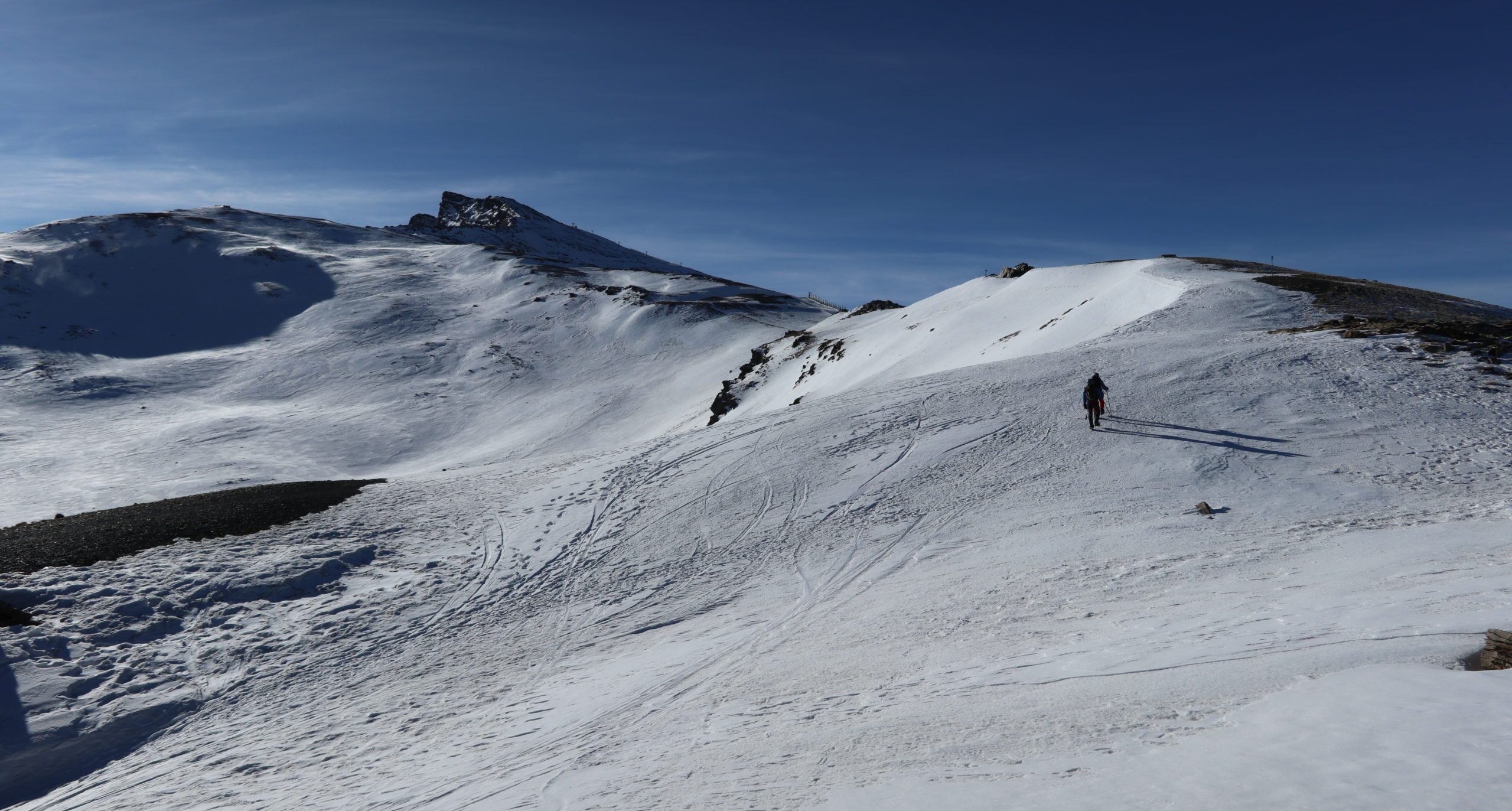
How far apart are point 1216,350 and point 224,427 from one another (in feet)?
187

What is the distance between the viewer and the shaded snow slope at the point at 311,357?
162 feet

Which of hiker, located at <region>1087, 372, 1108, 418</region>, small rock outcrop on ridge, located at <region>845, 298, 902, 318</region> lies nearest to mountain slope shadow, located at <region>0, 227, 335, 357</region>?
small rock outcrop on ridge, located at <region>845, 298, 902, 318</region>

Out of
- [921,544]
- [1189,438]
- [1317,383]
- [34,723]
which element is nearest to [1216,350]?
Answer: [1317,383]

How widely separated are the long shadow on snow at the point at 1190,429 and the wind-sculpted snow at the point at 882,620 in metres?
0.13

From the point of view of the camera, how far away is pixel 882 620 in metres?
13.8

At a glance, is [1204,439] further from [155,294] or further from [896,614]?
[155,294]

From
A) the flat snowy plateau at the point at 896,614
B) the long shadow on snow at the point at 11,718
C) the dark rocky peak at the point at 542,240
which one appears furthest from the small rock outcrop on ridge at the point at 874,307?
the dark rocky peak at the point at 542,240

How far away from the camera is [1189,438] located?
68.1 ft

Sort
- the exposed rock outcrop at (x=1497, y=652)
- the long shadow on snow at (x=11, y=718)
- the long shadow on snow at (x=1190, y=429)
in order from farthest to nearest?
the long shadow on snow at (x=1190, y=429) < the long shadow on snow at (x=11, y=718) < the exposed rock outcrop at (x=1497, y=652)

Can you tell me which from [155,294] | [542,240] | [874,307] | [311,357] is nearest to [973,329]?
[874,307]

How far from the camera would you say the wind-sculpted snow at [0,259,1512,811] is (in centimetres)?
810

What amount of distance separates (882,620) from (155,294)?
326 ft

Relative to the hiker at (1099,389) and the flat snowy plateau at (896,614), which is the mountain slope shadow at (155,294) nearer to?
Result: the flat snowy plateau at (896,614)

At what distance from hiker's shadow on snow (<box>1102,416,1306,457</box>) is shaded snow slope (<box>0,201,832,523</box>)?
30.6 m
